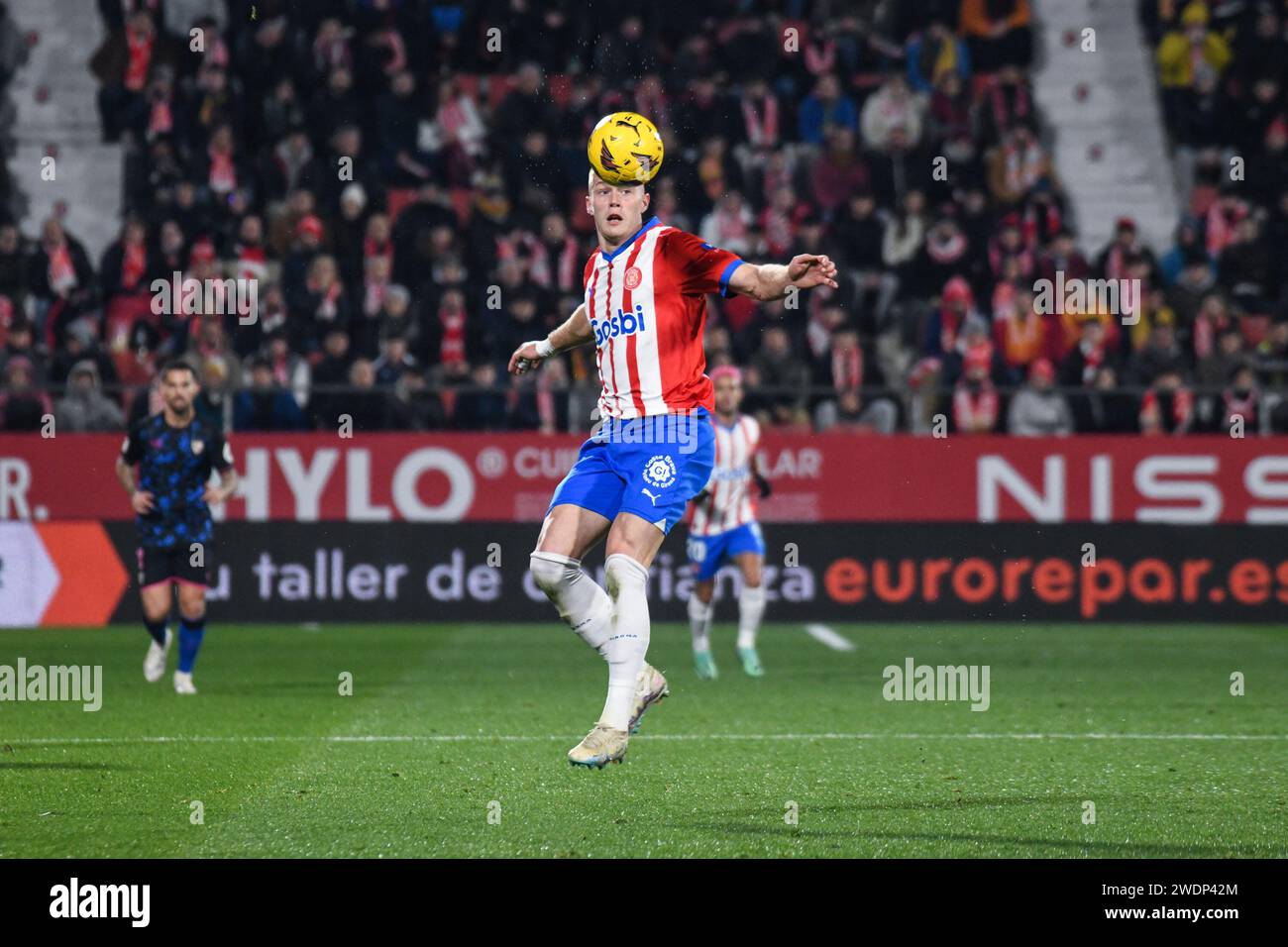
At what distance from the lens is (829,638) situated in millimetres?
16750

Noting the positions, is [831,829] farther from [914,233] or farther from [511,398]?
[914,233]

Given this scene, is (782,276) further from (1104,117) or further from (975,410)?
(1104,117)

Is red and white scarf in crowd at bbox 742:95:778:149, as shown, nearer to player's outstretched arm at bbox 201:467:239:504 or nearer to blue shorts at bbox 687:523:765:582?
blue shorts at bbox 687:523:765:582

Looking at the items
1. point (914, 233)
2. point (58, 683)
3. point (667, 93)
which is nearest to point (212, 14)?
point (667, 93)

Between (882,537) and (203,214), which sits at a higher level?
(203,214)

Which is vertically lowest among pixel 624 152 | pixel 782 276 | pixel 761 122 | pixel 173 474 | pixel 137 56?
pixel 173 474

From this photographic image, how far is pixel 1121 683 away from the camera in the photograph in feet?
42.8

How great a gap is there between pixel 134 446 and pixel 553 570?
6143 mm

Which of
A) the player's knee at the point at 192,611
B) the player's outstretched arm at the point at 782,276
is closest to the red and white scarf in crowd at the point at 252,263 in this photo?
the player's knee at the point at 192,611

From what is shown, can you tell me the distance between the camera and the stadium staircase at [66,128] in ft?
72.5

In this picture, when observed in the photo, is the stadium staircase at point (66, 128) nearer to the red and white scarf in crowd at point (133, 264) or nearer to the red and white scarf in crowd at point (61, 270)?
the red and white scarf in crowd at point (61, 270)

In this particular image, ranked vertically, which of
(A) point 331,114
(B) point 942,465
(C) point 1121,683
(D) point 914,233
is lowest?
(C) point 1121,683

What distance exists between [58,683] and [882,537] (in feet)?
26.1

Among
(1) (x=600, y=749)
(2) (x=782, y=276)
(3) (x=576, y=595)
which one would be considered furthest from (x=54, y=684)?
(2) (x=782, y=276)
